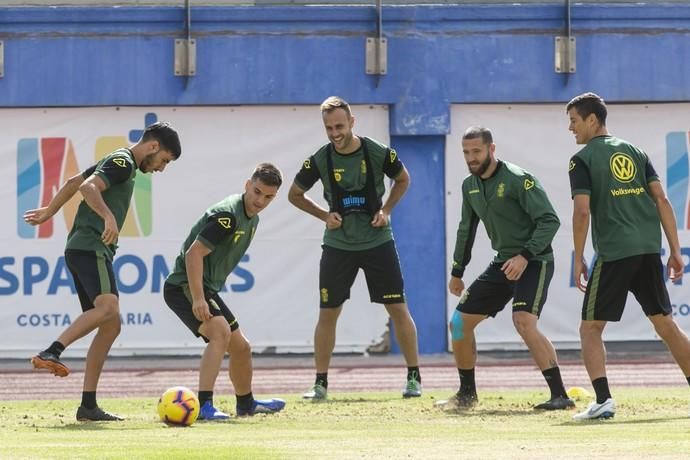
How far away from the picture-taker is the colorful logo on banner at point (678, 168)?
17.5 meters

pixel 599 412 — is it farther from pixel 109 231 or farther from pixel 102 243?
pixel 102 243

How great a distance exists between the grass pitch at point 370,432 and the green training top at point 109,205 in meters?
1.27

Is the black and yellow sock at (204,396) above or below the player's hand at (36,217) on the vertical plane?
below

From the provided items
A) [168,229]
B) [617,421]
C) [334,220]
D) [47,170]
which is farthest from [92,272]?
[47,170]

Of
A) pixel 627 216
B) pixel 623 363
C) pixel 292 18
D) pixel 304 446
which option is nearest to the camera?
pixel 304 446

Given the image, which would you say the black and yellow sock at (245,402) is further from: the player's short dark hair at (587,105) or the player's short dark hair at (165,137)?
the player's short dark hair at (587,105)

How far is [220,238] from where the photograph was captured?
9906 millimetres

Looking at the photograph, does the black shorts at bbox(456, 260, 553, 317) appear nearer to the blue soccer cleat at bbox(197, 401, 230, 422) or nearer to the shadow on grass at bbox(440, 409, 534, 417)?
the shadow on grass at bbox(440, 409, 534, 417)

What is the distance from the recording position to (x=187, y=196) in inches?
681

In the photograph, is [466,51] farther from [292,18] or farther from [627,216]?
[627,216]

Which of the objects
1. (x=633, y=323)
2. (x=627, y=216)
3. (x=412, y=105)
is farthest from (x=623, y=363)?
(x=627, y=216)

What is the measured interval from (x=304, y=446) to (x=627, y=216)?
3019mm

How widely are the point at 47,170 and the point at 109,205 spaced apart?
7465mm

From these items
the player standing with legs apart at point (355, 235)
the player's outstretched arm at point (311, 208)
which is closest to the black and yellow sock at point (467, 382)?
the player standing with legs apart at point (355, 235)
